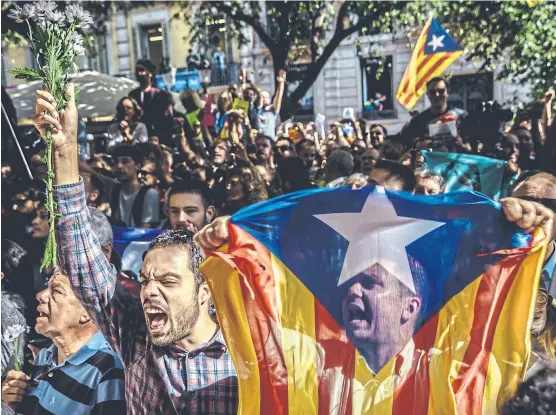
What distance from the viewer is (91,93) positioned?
1387cm

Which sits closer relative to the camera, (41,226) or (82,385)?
(82,385)

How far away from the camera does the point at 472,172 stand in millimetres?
6168

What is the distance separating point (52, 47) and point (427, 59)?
304 inches

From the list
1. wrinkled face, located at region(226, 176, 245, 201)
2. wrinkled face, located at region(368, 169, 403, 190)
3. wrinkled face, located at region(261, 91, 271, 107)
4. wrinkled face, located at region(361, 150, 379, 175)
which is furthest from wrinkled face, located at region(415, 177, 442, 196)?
wrinkled face, located at region(261, 91, 271, 107)

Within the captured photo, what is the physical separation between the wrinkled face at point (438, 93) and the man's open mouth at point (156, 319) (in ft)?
16.3

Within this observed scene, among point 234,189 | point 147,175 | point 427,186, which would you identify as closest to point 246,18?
point 147,175

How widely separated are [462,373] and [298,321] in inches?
22.9

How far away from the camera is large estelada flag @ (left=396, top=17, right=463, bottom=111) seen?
10.2 metres

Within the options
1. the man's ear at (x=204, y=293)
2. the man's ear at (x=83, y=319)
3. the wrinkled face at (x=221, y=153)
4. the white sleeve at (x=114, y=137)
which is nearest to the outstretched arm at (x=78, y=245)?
the man's ear at (x=204, y=293)

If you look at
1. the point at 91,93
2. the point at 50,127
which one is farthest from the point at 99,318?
the point at 91,93

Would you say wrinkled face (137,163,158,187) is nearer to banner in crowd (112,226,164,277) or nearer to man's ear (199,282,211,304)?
banner in crowd (112,226,164,277)

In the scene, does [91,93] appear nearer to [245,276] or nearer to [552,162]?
[552,162]

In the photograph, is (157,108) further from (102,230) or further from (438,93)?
(102,230)

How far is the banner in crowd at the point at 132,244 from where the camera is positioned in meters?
5.14
